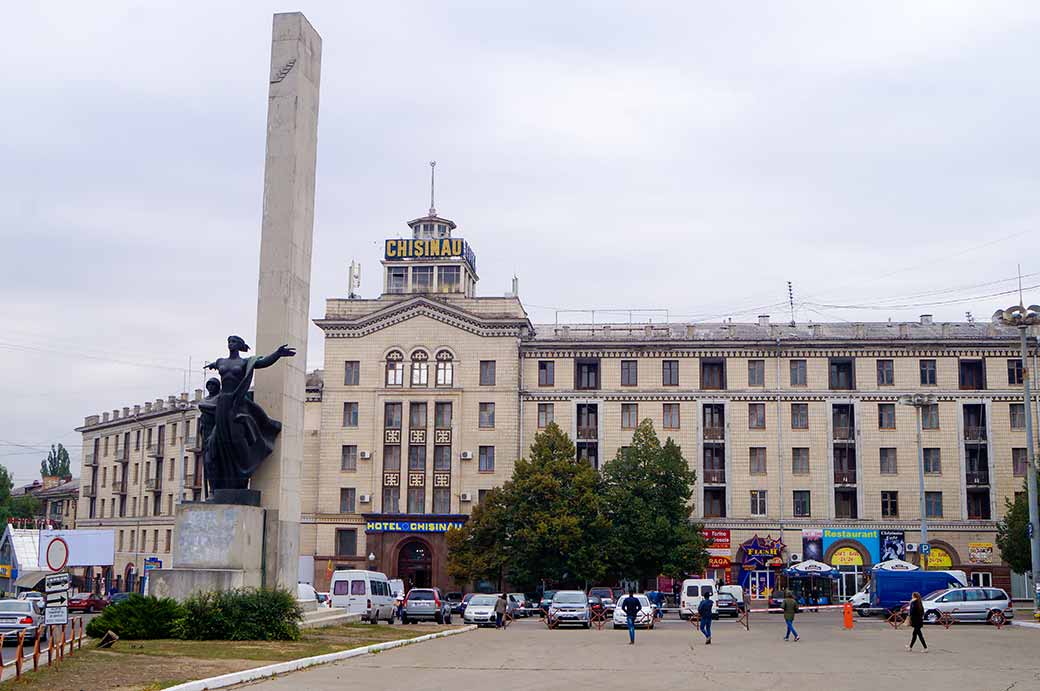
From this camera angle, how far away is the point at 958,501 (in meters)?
68.1

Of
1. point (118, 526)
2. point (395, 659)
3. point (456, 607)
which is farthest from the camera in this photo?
point (118, 526)

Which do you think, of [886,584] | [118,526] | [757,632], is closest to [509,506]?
[886,584]

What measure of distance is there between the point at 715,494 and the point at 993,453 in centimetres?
1654

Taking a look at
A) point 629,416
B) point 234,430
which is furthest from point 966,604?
point 234,430

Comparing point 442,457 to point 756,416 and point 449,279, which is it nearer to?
point 449,279

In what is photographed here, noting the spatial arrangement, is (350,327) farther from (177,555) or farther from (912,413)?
(177,555)

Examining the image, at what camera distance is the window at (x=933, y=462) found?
2699 inches

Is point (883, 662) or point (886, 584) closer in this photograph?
point (883, 662)

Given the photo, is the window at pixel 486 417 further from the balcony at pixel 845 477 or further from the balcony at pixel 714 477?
the balcony at pixel 845 477

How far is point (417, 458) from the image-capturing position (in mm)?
70562

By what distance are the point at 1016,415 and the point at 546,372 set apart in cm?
2823

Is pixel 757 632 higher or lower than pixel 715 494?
lower

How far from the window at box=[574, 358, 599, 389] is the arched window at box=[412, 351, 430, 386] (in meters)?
9.33

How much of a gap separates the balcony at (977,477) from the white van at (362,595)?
39285mm
